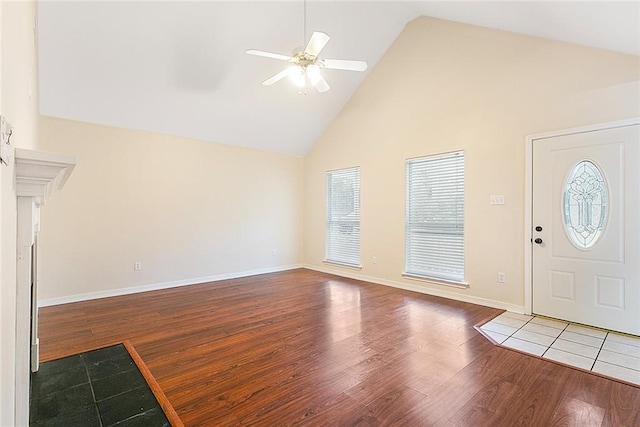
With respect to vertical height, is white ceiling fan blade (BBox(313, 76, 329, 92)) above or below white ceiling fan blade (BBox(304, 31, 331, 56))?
below

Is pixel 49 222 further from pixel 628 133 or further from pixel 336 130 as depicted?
pixel 628 133

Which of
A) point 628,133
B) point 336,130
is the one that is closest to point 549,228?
point 628,133

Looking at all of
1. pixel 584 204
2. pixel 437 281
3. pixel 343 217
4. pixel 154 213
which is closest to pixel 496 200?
pixel 584 204

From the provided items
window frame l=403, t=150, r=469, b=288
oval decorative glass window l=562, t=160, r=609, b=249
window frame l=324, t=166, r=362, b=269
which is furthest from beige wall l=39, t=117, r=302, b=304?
oval decorative glass window l=562, t=160, r=609, b=249

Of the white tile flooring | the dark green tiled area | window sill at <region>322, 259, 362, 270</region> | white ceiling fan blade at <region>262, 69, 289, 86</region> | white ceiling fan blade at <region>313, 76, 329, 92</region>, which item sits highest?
white ceiling fan blade at <region>262, 69, 289, 86</region>

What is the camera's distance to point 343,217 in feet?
19.8

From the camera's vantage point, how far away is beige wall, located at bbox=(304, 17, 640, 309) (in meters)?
3.28

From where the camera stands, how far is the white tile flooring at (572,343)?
7.86ft

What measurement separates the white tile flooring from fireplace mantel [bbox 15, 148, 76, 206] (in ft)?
11.3

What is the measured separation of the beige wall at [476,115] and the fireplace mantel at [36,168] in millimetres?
4242

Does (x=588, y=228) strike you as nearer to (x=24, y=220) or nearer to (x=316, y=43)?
(x=316, y=43)

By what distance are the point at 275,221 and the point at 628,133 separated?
17.2ft

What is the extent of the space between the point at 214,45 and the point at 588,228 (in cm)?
475

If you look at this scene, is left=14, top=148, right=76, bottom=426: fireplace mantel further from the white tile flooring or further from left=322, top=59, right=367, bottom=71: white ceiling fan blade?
the white tile flooring
